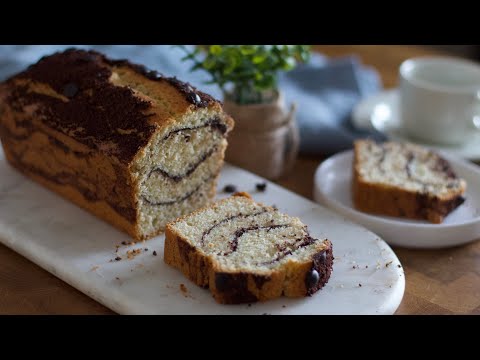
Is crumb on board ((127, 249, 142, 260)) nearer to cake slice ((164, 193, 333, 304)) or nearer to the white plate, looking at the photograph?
cake slice ((164, 193, 333, 304))

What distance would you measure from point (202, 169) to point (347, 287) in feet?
3.15

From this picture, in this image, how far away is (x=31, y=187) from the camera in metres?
3.70

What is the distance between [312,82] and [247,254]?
2464 millimetres

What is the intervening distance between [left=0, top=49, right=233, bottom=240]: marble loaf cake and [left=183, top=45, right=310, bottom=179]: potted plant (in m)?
0.47

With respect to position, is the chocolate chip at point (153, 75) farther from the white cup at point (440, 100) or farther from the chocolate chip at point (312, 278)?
the white cup at point (440, 100)

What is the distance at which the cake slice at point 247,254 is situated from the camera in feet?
9.21

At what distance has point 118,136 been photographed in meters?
3.17

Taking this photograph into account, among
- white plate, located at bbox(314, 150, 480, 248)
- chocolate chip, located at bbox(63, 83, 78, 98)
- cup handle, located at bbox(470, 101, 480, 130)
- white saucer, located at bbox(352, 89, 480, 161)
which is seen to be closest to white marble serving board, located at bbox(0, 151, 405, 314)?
white plate, located at bbox(314, 150, 480, 248)

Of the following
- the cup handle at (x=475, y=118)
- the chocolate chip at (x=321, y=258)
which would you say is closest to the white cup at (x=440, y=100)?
the cup handle at (x=475, y=118)

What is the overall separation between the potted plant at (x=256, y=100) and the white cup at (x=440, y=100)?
810 millimetres

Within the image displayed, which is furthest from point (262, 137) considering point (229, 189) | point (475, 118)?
point (475, 118)

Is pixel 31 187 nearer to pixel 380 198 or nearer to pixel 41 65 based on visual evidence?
pixel 41 65

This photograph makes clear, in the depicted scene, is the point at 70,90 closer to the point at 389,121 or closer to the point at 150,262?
the point at 150,262
